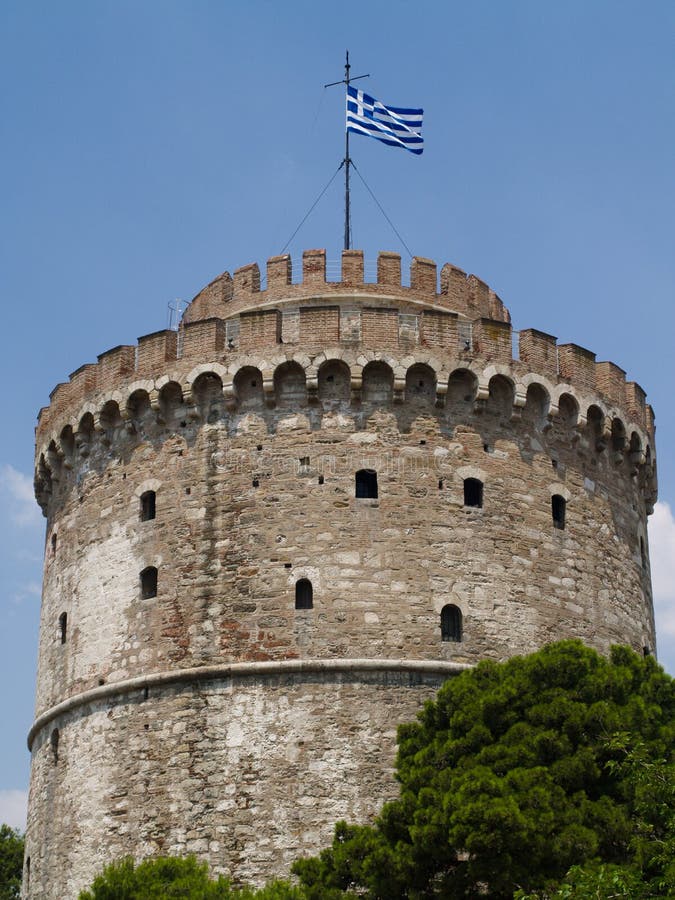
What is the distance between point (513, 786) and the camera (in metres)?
16.2

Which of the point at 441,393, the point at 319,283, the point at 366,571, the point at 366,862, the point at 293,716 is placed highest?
the point at 319,283

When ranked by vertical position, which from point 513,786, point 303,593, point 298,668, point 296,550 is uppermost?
point 296,550

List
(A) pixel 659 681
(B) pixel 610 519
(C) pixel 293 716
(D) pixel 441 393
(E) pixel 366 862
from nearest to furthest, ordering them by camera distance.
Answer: (E) pixel 366 862 < (A) pixel 659 681 < (C) pixel 293 716 < (D) pixel 441 393 < (B) pixel 610 519

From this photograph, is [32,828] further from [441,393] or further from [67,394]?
[441,393]

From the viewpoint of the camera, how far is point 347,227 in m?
25.3

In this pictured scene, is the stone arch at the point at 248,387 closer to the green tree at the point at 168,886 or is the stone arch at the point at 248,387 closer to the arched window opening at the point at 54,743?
the arched window opening at the point at 54,743

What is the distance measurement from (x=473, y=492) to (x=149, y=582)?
465cm

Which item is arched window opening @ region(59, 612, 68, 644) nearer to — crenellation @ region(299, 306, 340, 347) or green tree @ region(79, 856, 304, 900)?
crenellation @ region(299, 306, 340, 347)

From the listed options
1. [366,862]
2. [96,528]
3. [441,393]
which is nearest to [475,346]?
[441,393]

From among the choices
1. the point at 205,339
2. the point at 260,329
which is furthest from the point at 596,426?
the point at 205,339

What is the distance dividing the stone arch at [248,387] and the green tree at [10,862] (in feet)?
41.3

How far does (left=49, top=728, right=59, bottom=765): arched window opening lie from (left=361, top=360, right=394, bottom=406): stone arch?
21.2 feet

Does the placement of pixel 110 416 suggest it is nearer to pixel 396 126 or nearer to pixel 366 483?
pixel 366 483

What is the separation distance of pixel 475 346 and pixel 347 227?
442 cm
